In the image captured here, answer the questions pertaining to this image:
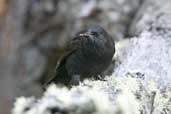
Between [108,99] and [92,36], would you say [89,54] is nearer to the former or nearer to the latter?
[92,36]

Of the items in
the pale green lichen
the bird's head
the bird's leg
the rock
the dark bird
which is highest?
the rock

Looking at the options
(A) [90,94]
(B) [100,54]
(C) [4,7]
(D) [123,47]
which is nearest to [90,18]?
(C) [4,7]

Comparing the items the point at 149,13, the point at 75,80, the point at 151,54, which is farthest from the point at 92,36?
the point at 149,13

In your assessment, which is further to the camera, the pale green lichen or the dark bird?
the dark bird

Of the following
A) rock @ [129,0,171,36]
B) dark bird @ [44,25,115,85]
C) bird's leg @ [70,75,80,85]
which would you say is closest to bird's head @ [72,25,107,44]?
dark bird @ [44,25,115,85]

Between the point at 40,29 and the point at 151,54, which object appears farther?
the point at 40,29

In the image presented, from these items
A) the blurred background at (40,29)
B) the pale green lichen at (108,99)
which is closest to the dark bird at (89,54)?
the pale green lichen at (108,99)

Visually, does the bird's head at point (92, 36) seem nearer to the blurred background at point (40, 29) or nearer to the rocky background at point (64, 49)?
the rocky background at point (64, 49)

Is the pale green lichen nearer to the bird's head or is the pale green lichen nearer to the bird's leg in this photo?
the bird's leg
